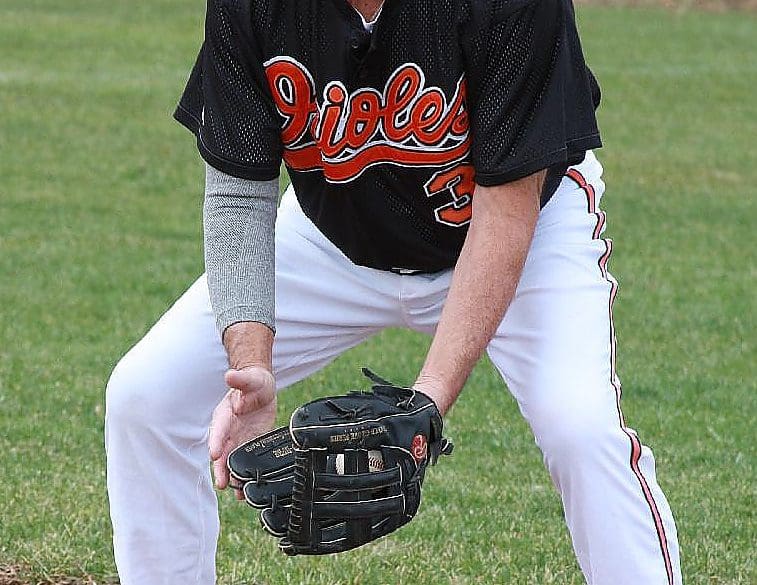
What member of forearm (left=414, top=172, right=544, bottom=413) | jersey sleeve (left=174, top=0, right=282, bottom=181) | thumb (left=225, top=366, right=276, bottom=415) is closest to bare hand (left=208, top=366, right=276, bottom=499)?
thumb (left=225, top=366, right=276, bottom=415)

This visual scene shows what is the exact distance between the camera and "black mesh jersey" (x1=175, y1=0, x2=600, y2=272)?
306 centimetres

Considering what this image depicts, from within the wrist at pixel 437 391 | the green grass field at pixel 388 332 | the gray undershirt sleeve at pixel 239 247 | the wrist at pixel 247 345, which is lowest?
the green grass field at pixel 388 332

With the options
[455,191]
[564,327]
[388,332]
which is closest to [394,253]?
[455,191]

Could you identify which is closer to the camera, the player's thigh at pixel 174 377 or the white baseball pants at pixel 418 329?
the white baseball pants at pixel 418 329

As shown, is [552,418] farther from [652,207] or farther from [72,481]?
[652,207]

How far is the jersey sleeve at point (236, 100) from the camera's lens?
3207 mm

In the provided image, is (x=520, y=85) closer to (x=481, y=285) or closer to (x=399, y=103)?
(x=399, y=103)

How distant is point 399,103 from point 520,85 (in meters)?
0.31

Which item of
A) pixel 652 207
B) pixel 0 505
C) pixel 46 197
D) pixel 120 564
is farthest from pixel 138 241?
pixel 120 564

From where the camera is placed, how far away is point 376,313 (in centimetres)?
361

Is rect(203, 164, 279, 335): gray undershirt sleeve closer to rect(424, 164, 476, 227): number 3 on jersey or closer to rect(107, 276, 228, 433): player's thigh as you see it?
rect(107, 276, 228, 433): player's thigh

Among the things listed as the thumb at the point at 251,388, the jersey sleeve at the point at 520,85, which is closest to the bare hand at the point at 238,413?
the thumb at the point at 251,388

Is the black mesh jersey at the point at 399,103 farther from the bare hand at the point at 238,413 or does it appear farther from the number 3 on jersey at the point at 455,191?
the bare hand at the point at 238,413

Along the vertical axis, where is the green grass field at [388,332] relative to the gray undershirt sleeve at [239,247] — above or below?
below
